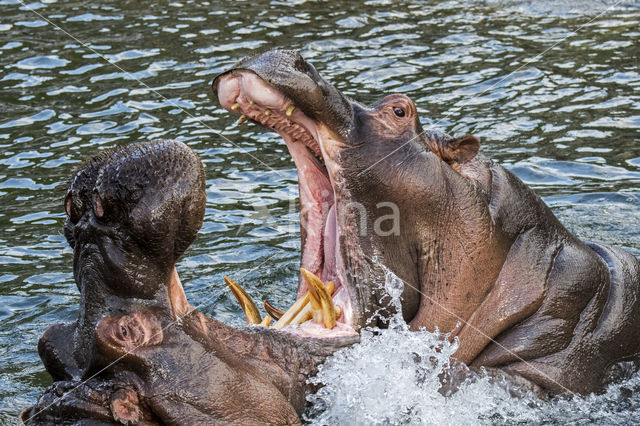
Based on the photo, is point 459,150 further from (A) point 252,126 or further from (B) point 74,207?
(A) point 252,126

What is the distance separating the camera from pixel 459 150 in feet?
16.0

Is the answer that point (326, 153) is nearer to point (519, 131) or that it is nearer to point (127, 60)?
point (519, 131)

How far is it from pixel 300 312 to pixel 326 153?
78cm

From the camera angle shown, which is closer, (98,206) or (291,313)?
(98,206)

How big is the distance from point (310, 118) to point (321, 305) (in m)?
0.88

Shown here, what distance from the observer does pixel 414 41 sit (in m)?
12.2

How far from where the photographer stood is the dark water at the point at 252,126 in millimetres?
7375

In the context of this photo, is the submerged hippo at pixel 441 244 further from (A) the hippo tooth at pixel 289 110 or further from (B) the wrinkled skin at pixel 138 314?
(B) the wrinkled skin at pixel 138 314

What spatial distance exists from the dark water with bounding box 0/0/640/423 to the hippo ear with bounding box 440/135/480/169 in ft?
4.66

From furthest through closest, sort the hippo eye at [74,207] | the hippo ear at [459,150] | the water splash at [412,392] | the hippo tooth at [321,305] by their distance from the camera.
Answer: the hippo ear at [459,150] < the hippo tooth at [321,305] < the water splash at [412,392] < the hippo eye at [74,207]

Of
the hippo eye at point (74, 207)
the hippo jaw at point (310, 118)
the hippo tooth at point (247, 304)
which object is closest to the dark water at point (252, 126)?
the hippo tooth at point (247, 304)

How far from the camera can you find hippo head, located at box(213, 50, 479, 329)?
4.71 meters

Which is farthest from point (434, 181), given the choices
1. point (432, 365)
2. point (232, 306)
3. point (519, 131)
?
point (519, 131)

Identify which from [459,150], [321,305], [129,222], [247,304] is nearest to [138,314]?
[129,222]
